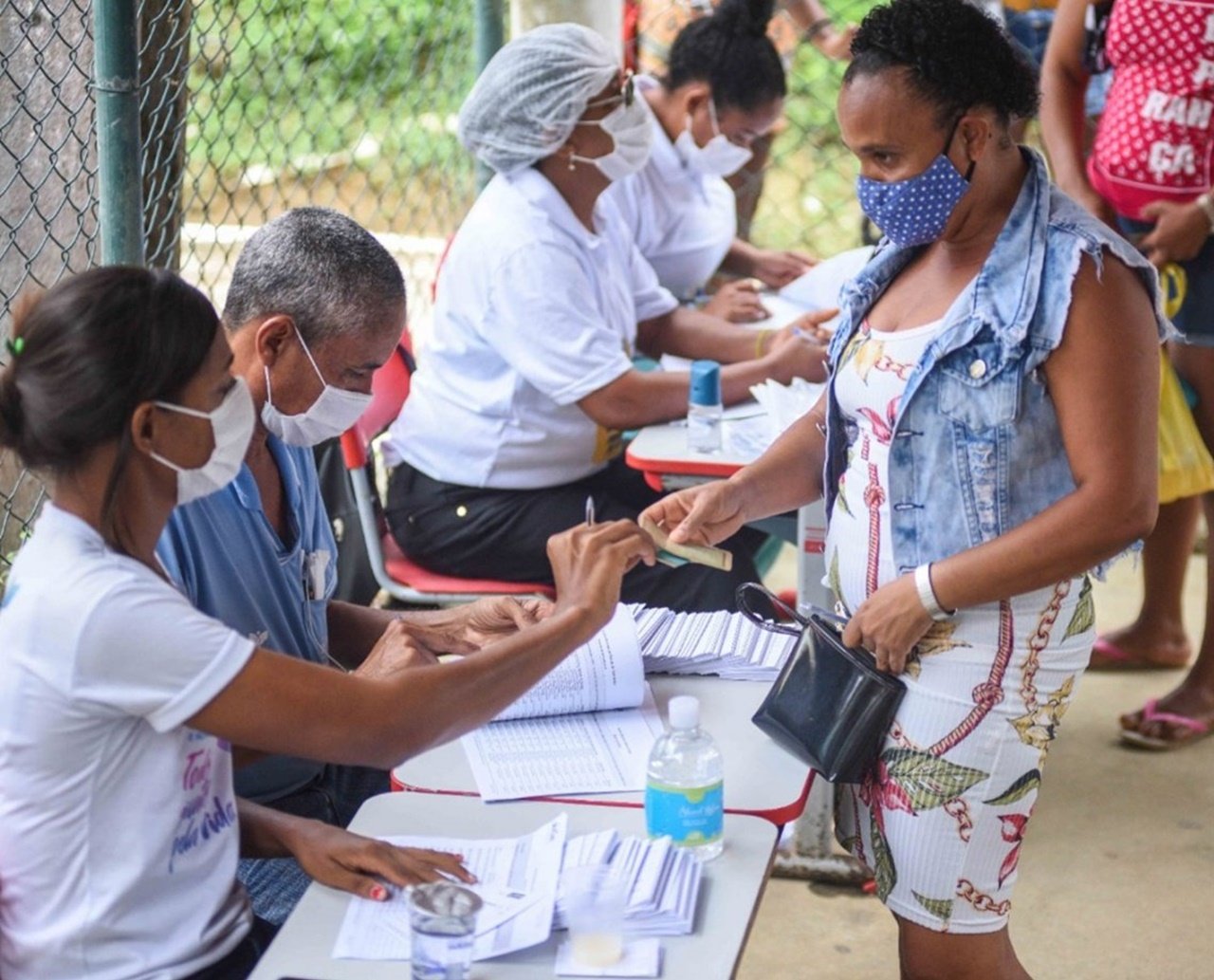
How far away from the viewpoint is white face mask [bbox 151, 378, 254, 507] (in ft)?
5.51

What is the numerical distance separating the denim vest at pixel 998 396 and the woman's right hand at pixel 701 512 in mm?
305

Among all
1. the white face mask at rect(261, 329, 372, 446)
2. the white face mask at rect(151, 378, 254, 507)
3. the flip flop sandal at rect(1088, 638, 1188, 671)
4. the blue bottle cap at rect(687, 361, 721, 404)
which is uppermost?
the white face mask at rect(151, 378, 254, 507)

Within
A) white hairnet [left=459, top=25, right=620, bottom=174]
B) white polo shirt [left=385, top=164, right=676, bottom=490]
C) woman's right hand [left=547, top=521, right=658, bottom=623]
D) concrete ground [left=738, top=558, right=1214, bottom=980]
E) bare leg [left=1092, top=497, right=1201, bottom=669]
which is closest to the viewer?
woman's right hand [left=547, top=521, right=658, bottom=623]

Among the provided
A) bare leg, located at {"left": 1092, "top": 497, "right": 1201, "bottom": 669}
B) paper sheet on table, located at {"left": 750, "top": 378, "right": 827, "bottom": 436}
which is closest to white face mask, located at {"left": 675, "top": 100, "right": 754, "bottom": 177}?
paper sheet on table, located at {"left": 750, "top": 378, "right": 827, "bottom": 436}

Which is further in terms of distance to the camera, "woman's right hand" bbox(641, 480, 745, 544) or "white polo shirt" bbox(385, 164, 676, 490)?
"white polo shirt" bbox(385, 164, 676, 490)

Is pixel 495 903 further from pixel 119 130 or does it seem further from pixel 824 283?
pixel 824 283

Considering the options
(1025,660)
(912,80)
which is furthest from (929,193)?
(1025,660)

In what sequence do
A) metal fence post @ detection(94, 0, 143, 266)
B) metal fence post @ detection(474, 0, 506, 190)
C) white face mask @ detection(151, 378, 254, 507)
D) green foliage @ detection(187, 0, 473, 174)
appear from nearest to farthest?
1. white face mask @ detection(151, 378, 254, 507)
2. metal fence post @ detection(94, 0, 143, 266)
3. metal fence post @ detection(474, 0, 506, 190)
4. green foliage @ detection(187, 0, 473, 174)

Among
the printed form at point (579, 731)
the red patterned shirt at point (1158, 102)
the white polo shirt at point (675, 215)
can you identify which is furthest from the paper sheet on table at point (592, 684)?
the white polo shirt at point (675, 215)

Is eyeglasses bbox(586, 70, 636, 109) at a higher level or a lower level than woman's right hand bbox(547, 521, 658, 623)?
higher

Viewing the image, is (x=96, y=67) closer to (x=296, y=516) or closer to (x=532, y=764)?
(x=296, y=516)

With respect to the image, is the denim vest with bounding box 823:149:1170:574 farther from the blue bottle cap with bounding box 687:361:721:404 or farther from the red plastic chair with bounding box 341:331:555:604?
the red plastic chair with bounding box 341:331:555:604

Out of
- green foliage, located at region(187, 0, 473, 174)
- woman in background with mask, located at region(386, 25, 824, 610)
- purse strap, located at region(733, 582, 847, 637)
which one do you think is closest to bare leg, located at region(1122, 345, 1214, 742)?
woman in background with mask, located at region(386, 25, 824, 610)

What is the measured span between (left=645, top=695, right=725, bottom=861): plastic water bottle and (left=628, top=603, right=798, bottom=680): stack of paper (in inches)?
15.0
